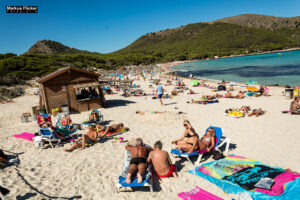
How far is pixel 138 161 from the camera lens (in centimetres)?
395

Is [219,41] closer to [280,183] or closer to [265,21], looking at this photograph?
[265,21]

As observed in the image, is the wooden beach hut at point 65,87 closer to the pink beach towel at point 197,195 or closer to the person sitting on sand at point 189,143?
the person sitting on sand at point 189,143

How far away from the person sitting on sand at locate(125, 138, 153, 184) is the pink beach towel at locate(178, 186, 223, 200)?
819mm

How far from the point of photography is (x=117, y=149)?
5770mm

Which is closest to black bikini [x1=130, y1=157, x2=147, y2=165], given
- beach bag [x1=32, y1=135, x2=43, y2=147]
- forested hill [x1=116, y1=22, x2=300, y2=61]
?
beach bag [x1=32, y1=135, x2=43, y2=147]

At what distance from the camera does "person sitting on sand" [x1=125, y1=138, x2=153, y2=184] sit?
12.3 feet

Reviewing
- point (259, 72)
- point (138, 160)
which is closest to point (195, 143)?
point (138, 160)

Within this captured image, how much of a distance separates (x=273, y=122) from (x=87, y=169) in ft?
23.8

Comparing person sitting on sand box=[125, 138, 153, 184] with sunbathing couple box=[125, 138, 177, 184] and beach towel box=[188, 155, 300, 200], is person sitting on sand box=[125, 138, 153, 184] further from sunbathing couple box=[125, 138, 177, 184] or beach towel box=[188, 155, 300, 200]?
beach towel box=[188, 155, 300, 200]

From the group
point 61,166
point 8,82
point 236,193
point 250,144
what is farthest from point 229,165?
point 8,82

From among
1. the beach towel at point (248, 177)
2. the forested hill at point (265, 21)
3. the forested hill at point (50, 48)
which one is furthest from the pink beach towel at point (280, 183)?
the forested hill at point (265, 21)

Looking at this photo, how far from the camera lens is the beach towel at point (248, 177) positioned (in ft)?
10.2

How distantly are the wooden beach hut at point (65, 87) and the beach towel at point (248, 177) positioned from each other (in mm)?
8840

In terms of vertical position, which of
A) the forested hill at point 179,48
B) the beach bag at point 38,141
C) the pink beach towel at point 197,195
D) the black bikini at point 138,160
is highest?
the forested hill at point 179,48
